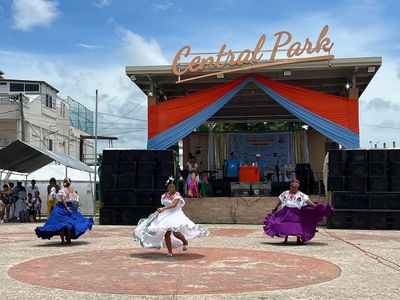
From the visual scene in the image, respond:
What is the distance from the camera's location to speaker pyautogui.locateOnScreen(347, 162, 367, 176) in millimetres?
17125

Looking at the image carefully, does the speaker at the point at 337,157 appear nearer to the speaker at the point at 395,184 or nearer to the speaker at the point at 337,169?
the speaker at the point at 337,169

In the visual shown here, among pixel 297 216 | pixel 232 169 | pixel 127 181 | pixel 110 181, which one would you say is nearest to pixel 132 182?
pixel 127 181

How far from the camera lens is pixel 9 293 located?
6.33m

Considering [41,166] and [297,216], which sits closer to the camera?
[297,216]

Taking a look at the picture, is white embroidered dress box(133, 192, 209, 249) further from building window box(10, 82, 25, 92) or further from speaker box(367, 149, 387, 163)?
building window box(10, 82, 25, 92)

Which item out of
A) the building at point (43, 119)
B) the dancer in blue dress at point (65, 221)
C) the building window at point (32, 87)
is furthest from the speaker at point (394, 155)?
the building window at point (32, 87)

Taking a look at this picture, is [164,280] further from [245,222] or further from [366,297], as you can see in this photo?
[245,222]

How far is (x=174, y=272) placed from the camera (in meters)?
7.83

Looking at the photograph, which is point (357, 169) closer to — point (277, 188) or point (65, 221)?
point (277, 188)

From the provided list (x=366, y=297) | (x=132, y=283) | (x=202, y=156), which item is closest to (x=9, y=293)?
(x=132, y=283)

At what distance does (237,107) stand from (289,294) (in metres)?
21.2

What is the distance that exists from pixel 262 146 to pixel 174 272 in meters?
19.0

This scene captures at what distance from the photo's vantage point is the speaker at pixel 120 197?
1814 centimetres

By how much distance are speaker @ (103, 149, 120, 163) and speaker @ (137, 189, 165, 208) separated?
139cm
